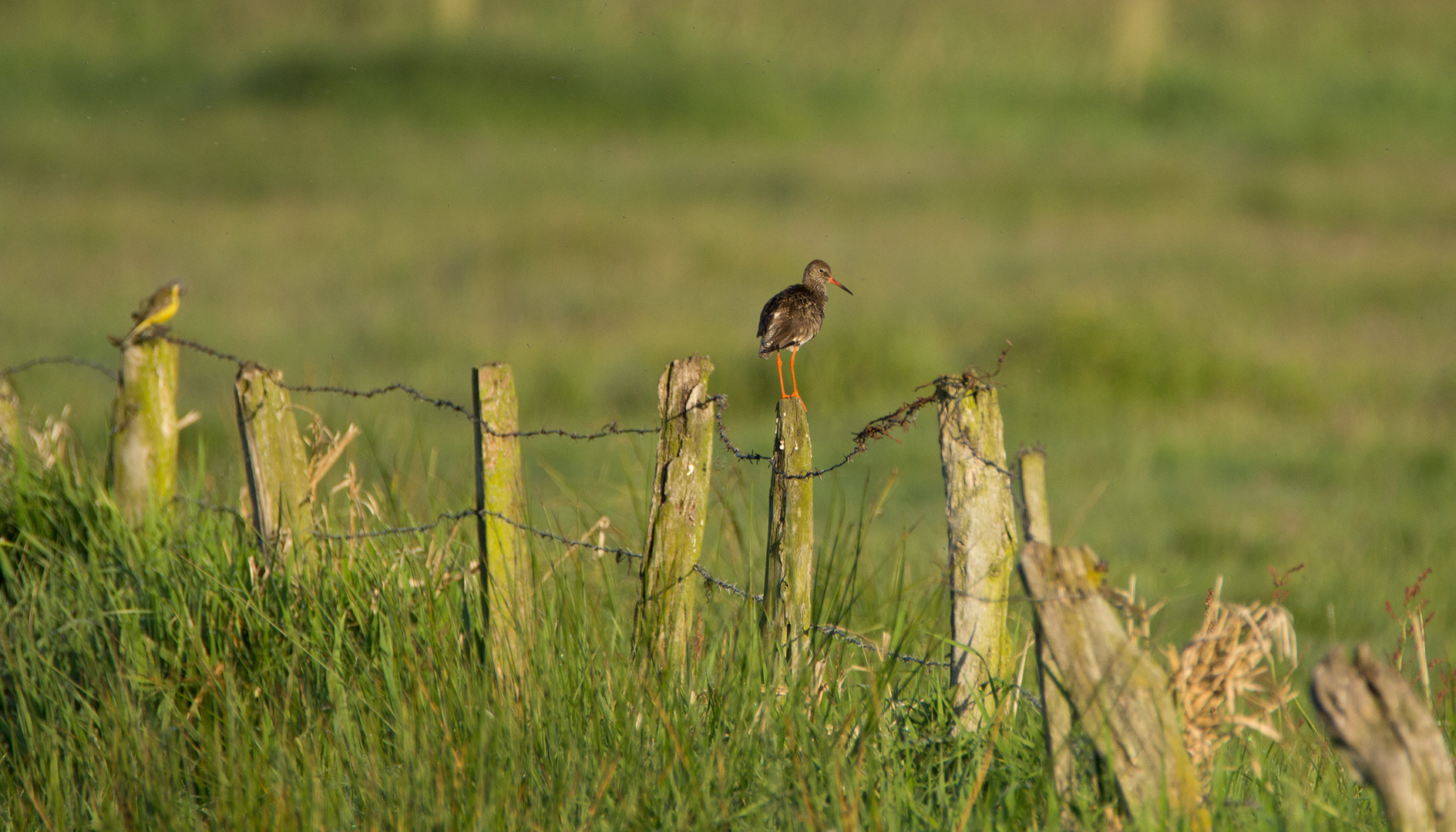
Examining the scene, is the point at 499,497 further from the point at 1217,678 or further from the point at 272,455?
the point at 1217,678

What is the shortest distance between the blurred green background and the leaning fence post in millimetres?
1770

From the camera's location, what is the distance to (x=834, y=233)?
17594 mm

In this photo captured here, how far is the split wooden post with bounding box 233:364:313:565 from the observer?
368 cm

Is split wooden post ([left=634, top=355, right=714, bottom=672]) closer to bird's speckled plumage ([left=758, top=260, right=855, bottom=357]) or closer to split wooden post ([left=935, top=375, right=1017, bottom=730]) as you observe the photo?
split wooden post ([left=935, top=375, right=1017, bottom=730])

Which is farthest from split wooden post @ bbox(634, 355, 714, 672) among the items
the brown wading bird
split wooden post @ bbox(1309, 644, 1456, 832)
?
split wooden post @ bbox(1309, 644, 1456, 832)

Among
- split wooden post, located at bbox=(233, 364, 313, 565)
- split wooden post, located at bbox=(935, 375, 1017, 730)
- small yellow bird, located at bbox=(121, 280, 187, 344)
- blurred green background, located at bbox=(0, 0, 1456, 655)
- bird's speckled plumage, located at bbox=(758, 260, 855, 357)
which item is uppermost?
blurred green background, located at bbox=(0, 0, 1456, 655)

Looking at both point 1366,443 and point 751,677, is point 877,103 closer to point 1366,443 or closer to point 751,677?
point 1366,443

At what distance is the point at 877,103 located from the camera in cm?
2647

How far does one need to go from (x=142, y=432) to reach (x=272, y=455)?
0.75 metres

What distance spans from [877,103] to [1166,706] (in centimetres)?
2522

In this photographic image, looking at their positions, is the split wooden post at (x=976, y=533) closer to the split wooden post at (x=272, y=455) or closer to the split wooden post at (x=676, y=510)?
the split wooden post at (x=676, y=510)

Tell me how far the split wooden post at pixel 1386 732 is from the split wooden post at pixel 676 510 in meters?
1.46

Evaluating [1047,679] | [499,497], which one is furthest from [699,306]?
[1047,679]

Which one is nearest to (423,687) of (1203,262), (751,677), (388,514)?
(751,677)
